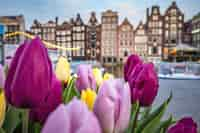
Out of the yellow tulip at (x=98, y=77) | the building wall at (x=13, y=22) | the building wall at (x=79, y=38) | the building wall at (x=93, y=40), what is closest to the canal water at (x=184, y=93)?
the building wall at (x=79, y=38)

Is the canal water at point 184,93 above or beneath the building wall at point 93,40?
beneath

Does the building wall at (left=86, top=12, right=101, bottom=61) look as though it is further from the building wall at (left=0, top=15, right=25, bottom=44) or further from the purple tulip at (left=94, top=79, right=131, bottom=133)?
the purple tulip at (left=94, top=79, right=131, bottom=133)

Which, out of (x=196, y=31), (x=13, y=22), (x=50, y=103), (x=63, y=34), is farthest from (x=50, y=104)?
(x=196, y=31)

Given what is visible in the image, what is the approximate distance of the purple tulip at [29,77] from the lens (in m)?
0.20

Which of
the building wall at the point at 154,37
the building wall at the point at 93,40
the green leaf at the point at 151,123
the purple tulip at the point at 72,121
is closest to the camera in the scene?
the purple tulip at the point at 72,121

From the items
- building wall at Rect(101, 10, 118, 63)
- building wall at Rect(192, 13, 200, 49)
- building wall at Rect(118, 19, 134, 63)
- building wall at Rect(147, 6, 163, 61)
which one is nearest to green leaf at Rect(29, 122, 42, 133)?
building wall at Rect(101, 10, 118, 63)

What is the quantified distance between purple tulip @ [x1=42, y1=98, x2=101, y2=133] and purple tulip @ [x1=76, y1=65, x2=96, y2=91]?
14 cm

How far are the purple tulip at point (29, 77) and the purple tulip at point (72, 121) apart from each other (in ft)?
0.12

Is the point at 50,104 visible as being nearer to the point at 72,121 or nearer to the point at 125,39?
the point at 72,121

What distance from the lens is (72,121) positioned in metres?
0.17

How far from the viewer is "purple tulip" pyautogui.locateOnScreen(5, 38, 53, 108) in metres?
0.20

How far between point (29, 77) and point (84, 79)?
0.11 meters

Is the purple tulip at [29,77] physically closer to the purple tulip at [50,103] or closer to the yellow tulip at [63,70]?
the purple tulip at [50,103]

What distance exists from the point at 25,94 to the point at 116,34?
823 cm
